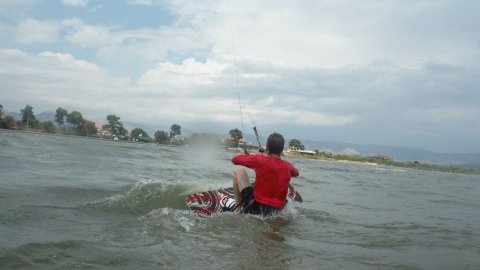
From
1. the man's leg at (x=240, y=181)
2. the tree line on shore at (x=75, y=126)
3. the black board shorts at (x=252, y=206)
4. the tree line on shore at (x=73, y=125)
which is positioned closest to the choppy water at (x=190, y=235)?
the black board shorts at (x=252, y=206)

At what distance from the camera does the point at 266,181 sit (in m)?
7.75

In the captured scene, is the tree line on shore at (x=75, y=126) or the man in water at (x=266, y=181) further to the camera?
the tree line on shore at (x=75, y=126)

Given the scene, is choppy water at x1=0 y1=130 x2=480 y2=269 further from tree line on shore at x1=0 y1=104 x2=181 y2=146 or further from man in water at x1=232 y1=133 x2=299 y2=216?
tree line on shore at x1=0 y1=104 x2=181 y2=146

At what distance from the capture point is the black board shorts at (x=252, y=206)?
8027mm

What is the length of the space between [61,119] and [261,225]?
118499 millimetres

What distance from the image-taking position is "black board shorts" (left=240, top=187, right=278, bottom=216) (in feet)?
26.3

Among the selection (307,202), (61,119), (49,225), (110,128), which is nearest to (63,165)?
(307,202)

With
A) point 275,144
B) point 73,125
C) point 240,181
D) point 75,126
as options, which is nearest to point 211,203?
point 240,181

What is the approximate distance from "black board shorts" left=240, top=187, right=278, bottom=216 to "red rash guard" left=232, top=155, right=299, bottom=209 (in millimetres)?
118

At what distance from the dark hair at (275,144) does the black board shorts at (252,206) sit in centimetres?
96

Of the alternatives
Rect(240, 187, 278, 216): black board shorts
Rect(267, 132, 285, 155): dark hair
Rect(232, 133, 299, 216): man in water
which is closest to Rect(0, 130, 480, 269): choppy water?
Rect(240, 187, 278, 216): black board shorts

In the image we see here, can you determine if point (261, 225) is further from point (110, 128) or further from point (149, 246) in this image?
point (110, 128)

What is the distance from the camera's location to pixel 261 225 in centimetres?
749

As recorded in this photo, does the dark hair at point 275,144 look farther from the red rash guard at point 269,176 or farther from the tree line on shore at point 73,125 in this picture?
the tree line on shore at point 73,125
